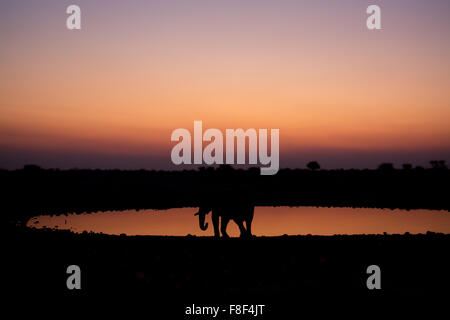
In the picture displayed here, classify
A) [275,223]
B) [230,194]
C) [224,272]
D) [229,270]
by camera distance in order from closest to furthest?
1. [224,272]
2. [229,270]
3. [230,194]
4. [275,223]

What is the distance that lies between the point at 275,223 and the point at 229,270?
15982 mm

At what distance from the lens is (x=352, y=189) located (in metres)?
63.7

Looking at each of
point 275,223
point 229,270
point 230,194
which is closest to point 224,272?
point 229,270

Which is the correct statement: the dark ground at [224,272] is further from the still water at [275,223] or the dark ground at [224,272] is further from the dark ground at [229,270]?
the still water at [275,223]

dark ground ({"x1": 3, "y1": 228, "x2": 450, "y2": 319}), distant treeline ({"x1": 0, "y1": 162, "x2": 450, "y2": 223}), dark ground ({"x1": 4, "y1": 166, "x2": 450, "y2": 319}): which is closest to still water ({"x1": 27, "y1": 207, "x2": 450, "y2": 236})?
distant treeline ({"x1": 0, "y1": 162, "x2": 450, "y2": 223})

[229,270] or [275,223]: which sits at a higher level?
[275,223]

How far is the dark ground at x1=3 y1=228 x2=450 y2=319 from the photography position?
9.21m

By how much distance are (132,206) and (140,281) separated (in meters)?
30.8

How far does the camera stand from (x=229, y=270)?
1202 centimetres

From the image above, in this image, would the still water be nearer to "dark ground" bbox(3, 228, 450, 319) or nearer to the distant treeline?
the distant treeline

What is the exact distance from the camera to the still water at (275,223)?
24.3 metres

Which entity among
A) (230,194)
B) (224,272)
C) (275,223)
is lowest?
(224,272)

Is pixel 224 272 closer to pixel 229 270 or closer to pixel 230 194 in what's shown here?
pixel 229 270
